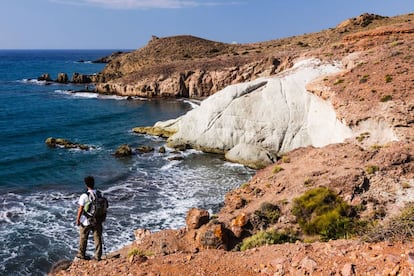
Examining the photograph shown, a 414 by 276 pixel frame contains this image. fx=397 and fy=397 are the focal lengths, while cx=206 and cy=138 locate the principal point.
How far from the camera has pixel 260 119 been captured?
32844 mm

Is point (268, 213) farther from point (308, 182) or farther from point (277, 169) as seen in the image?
point (277, 169)

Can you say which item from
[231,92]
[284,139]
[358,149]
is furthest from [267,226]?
[231,92]

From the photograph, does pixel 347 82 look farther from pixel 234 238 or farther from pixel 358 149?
pixel 234 238

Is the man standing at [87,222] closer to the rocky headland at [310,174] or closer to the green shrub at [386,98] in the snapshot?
the rocky headland at [310,174]

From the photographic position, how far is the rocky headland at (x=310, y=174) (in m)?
9.20

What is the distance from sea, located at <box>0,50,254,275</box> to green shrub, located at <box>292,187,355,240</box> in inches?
276

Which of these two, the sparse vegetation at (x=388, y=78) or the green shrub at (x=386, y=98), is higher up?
the sparse vegetation at (x=388, y=78)

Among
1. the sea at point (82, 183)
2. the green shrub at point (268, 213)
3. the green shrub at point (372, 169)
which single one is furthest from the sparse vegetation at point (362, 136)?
the green shrub at point (268, 213)

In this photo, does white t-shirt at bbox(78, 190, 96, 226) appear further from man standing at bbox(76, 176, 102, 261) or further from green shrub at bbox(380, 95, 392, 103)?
green shrub at bbox(380, 95, 392, 103)

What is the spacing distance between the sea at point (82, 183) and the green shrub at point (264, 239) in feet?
24.3

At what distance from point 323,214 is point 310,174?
14.7 ft

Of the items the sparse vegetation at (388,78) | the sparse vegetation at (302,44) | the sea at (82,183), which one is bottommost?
the sea at (82,183)

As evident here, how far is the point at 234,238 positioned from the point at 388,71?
17284 mm

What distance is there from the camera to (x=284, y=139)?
31.5 meters
